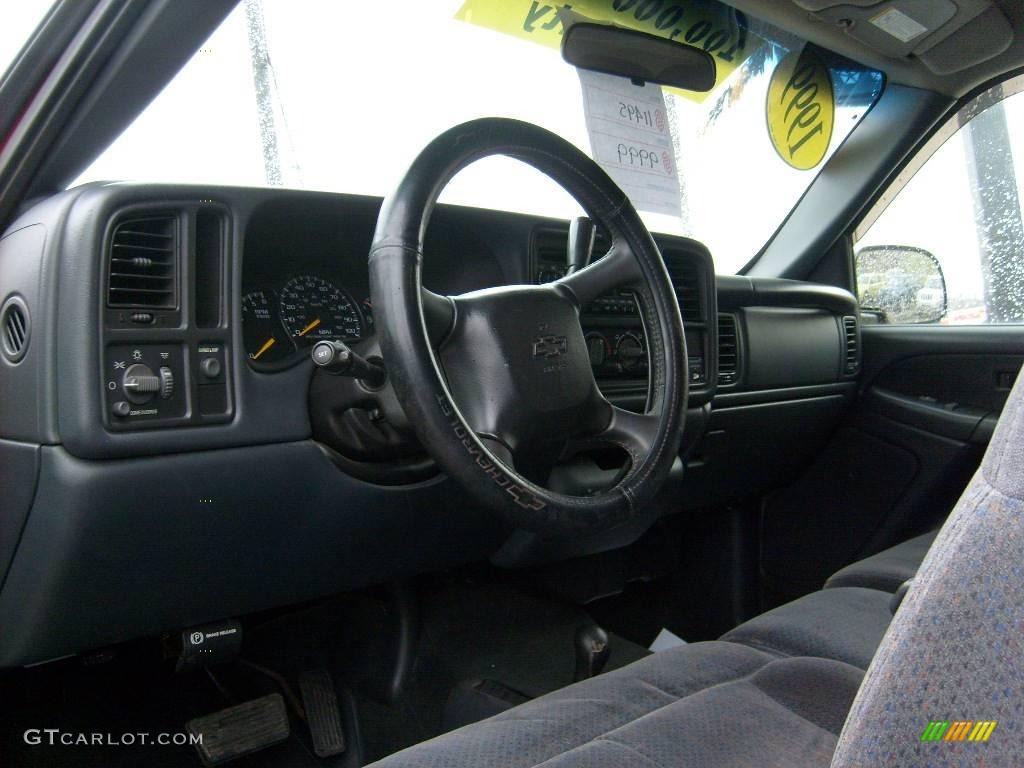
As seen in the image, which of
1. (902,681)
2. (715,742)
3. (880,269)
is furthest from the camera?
(880,269)

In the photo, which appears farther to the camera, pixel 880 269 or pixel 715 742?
pixel 880 269

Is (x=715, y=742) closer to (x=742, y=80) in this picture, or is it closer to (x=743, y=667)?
(x=743, y=667)

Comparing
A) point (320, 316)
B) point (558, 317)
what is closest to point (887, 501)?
point (558, 317)

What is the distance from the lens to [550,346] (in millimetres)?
1180

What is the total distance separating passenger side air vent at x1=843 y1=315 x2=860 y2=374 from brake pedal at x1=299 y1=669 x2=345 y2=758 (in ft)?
4.75

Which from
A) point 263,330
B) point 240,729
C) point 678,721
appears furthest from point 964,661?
point 240,729

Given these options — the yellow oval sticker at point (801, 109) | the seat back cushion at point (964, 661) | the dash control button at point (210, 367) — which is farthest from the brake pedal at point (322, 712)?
the yellow oval sticker at point (801, 109)

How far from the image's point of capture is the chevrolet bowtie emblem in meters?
1.16

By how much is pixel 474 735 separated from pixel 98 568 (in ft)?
1.79

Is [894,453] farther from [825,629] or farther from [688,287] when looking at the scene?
[825,629]

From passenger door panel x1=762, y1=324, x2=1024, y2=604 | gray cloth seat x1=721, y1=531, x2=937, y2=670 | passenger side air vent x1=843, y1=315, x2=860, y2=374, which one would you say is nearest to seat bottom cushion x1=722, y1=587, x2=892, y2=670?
gray cloth seat x1=721, y1=531, x2=937, y2=670

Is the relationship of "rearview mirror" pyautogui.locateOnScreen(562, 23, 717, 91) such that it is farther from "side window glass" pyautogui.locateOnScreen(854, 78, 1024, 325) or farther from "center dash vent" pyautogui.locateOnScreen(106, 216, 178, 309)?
"center dash vent" pyautogui.locateOnScreen(106, 216, 178, 309)

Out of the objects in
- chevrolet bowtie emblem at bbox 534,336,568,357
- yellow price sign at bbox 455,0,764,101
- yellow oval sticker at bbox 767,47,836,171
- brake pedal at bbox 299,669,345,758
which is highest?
yellow price sign at bbox 455,0,764,101

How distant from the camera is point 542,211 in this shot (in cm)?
160
